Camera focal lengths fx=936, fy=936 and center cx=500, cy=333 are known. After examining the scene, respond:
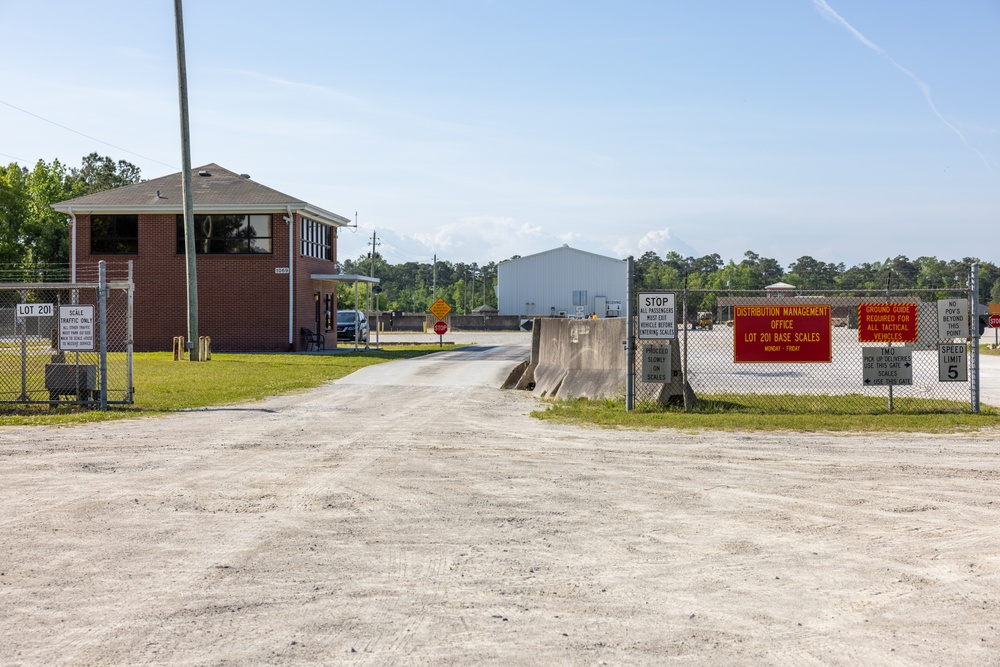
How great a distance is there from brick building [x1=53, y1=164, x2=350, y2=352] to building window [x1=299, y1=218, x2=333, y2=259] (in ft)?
0.80

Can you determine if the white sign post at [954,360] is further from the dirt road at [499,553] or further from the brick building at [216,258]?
the brick building at [216,258]

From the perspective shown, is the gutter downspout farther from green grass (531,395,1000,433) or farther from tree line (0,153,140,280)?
tree line (0,153,140,280)

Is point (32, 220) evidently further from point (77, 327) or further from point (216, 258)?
point (77, 327)

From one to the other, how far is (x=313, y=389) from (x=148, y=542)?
1405 centimetres

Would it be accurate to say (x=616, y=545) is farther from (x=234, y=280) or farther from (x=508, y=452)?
(x=234, y=280)

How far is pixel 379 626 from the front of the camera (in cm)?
517

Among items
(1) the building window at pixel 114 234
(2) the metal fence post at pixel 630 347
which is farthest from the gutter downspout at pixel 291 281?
(2) the metal fence post at pixel 630 347

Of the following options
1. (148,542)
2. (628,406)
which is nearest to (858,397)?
(628,406)

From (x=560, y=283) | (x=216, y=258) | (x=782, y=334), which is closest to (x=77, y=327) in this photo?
(x=782, y=334)

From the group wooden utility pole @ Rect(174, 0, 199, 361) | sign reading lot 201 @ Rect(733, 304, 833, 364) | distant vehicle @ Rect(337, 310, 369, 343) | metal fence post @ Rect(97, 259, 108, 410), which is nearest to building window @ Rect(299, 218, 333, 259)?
distant vehicle @ Rect(337, 310, 369, 343)

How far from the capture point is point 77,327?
16719 mm

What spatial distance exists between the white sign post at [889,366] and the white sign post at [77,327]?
13.5 m

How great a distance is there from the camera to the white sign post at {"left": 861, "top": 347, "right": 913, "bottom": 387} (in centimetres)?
1564

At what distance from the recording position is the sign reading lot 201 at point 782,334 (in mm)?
15648
